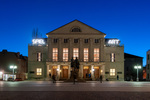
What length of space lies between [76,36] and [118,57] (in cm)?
1478

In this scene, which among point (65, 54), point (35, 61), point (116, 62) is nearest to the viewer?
point (65, 54)

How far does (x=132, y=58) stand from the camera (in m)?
84.8

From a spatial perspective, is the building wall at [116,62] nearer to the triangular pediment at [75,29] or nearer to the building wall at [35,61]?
the triangular pediment at [75,29]

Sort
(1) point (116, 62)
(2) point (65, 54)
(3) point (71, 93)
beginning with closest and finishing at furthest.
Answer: (3) point (71, 93) → (2) point (65, 54) → (1) point (116, 62)

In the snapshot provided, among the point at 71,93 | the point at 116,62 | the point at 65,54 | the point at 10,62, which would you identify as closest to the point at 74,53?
the point at 65,54

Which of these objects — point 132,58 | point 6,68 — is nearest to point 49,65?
point 6,68

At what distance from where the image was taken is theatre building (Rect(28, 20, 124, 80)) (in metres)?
63.0

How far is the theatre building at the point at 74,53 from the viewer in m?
63.0

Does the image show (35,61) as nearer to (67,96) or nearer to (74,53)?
(74,53)

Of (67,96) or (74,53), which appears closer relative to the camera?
(67,96)

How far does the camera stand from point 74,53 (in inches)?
2518

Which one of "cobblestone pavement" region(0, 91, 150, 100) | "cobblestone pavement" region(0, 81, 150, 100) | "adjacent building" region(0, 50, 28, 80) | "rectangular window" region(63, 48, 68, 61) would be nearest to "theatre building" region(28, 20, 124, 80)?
"rectangular window" region(63, 48, 68, 61)

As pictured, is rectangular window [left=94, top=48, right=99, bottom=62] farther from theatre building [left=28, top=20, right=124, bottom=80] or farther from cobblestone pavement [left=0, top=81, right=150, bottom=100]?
cobblestone pavement [left=0, top=81, right=150, bottom=100]

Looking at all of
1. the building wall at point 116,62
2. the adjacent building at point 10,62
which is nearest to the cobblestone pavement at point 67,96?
the building wall at point 116,62
